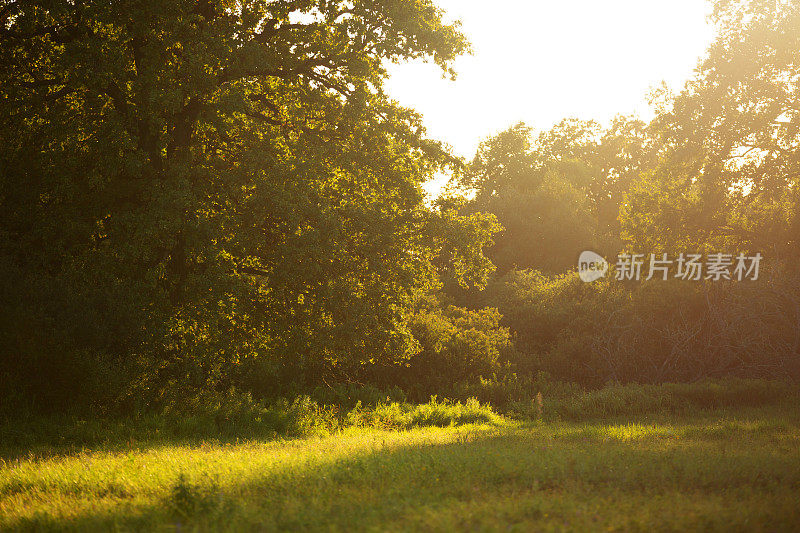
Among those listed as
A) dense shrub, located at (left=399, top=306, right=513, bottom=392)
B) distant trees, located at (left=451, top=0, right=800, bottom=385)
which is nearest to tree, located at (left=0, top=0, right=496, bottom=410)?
dense shrub, located at (left=399, top=306, right=513, bottom=392)

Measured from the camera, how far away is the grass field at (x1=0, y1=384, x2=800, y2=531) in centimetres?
648

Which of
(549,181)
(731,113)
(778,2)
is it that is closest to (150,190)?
(731,113)

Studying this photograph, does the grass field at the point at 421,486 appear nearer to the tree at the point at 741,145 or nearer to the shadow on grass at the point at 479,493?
the shadow on grass at the point at 479,493

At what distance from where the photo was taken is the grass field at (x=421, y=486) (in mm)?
6477

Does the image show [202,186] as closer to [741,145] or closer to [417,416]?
[417,416]

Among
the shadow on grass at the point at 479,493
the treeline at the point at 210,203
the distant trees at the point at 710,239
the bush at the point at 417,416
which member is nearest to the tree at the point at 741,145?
the distant trees at the point at 710,239

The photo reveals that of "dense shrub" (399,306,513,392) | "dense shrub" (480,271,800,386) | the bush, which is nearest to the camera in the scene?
the bush

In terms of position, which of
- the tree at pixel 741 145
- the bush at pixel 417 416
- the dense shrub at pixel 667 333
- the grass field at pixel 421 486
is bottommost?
the bush at pixel 417 416

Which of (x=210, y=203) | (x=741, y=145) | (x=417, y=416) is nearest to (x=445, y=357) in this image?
(x=417, y=416)

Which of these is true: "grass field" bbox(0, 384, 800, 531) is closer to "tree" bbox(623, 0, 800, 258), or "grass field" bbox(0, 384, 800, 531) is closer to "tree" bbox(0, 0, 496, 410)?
"tree" bbox(0, 0, 496, 410)

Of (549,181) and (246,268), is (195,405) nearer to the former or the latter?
(246,268)

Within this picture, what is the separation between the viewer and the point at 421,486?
8125mm

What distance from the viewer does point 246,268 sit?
19.4 metres

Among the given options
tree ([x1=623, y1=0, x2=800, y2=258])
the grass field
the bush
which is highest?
tree ([x1=623, y1=0, x2=800, y2=258])
